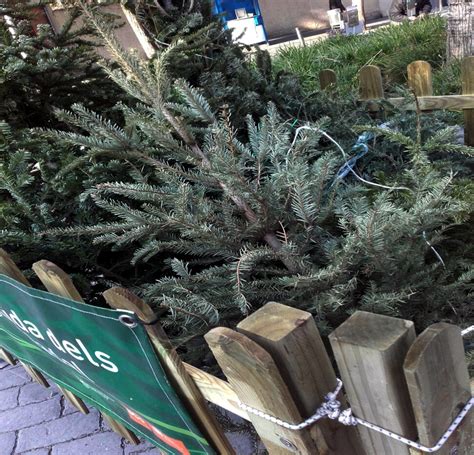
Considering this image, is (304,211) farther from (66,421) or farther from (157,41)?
(66,421)

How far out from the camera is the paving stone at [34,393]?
309cm

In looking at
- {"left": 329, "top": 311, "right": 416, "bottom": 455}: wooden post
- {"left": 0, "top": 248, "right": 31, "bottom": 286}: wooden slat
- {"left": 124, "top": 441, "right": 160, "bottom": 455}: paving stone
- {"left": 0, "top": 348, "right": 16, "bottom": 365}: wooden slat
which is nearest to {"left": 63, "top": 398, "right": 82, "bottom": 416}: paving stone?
{"left": 124, "top": 441, "right": 160, "bottom": 455}: paving stone

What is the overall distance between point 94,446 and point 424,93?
3.39 m

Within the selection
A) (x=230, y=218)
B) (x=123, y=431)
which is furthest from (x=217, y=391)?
(x=123, y=431)

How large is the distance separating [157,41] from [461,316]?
2.23 metres

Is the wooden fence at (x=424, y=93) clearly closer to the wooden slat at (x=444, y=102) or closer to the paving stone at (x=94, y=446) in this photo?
the wooden slat at (x=444, y=102)

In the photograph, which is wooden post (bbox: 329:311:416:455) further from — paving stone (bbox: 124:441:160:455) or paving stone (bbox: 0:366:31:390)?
paving stone (bbox: 0:366:31:390)

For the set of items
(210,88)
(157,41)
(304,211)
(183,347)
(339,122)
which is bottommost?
(183,347)

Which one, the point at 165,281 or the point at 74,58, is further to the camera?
the point at 74,58

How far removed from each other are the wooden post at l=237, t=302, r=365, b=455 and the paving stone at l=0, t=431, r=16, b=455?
2.32 m

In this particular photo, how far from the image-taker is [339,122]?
2912 millimetres

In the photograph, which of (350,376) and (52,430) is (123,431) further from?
(350,376)

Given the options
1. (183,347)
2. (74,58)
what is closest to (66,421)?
(183,347)

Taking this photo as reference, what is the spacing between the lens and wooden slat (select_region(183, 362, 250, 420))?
130cm
